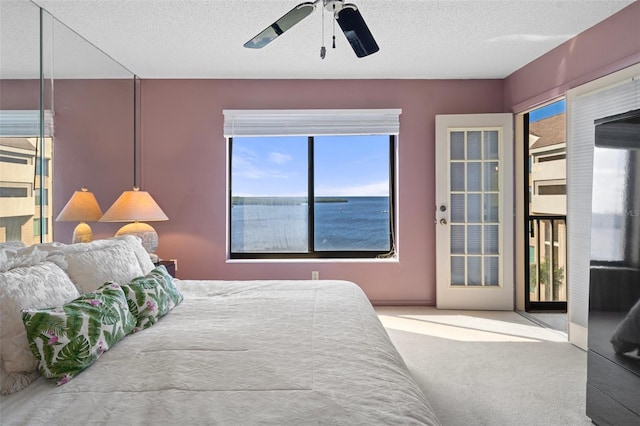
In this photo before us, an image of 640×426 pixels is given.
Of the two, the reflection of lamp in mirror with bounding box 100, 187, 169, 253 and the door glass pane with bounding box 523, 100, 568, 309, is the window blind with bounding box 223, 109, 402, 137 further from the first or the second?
the door glass pane with bounding box 523, 100, 568, 309

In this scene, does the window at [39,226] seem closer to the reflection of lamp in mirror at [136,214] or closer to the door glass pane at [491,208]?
the reflection of lamp in mirror at [136,214]

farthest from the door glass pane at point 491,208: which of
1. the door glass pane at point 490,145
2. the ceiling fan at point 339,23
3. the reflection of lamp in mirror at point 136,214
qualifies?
the reflection of lamp in mirror at point 136,214

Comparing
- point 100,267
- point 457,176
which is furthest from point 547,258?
point 100,267

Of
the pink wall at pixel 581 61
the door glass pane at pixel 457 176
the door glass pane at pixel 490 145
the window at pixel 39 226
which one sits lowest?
the window at pixel 39 226

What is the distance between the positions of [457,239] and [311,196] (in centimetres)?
166

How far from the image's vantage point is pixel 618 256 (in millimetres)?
1824

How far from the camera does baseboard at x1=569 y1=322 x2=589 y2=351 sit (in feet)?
9.84

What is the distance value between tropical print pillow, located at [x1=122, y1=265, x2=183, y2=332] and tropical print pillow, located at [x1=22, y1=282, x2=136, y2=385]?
7.9 inches

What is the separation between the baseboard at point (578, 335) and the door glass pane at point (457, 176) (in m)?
1.63

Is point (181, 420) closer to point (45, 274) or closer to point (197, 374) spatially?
point (197, 374)

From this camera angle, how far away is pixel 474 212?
410cm

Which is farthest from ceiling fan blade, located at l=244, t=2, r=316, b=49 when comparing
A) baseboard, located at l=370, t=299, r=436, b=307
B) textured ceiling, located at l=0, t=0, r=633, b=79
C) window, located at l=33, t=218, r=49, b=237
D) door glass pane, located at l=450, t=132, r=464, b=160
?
baseboard, located at l=370, t=299, r=436, b=307

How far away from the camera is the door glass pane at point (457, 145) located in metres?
4.08

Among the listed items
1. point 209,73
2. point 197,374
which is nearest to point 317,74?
point 209,73
